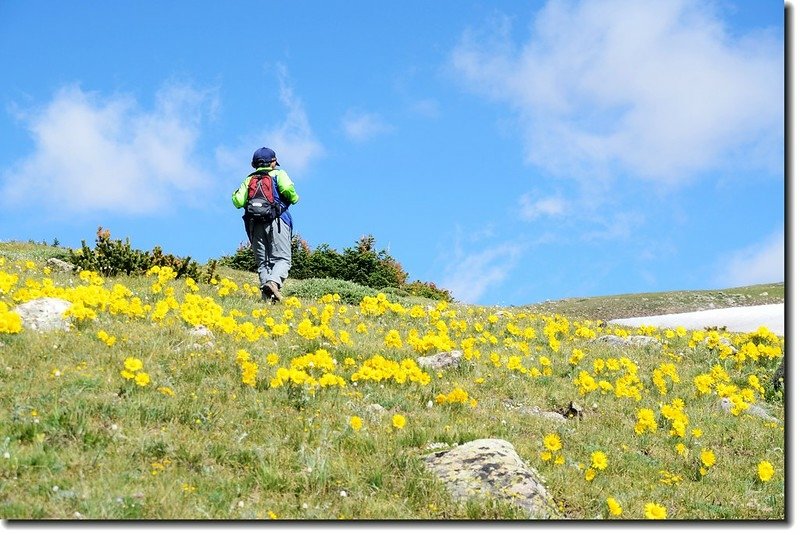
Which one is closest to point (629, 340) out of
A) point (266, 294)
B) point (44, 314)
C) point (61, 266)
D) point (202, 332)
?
point (266, 294)

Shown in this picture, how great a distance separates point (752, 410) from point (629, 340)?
357 cm

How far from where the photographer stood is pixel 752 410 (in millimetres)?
9422

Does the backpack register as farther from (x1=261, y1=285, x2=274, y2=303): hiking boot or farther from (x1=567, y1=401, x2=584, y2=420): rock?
(x1=567, y1=401, x2=584, y2=420): rock

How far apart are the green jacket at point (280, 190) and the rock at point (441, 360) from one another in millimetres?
5988

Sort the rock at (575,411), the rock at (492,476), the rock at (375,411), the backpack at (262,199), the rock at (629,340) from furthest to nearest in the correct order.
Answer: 1. the backpack at (262,199)
2. the rock at (629,340)
3. the rock at (575,411)
4. the rock at (375,411)
5. the rock at (492,476)

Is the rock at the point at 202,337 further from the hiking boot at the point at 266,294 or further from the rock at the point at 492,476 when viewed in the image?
the hiking boot at the point at 266,294

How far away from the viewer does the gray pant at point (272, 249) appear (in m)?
14.3

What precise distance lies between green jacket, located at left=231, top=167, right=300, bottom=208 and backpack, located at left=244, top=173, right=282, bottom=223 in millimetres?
110

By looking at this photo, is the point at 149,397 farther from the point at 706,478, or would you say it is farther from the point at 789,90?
the point at 789,90

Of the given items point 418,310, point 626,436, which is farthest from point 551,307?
point 626,436

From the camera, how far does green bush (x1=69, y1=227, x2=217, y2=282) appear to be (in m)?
16.0

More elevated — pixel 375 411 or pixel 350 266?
pixel 350 266

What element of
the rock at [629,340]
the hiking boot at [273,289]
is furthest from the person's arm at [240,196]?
the rock at [629,340]

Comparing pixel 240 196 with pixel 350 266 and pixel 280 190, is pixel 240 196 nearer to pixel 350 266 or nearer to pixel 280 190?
pixel 280 190
